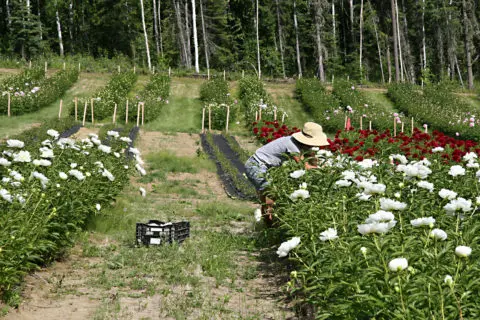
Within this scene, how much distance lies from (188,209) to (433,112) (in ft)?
63.3

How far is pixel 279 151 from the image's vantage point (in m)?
6.73

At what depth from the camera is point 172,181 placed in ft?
40.6

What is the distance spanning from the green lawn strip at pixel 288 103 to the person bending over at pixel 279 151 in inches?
635

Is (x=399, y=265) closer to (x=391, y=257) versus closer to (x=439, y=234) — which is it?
(x=439, y=234)

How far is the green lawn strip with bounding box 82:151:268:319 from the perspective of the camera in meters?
4.88

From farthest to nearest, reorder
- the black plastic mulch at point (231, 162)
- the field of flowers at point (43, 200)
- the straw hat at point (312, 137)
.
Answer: the black plastic mulch at point (231, 162) < the straw hat at point (312, 137) < the field of flowers at point (43, 200)

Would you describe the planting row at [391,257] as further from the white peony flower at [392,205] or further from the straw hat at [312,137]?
the straw hat at [312,137]

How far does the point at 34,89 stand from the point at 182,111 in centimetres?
621

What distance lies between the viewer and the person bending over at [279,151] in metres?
6.40

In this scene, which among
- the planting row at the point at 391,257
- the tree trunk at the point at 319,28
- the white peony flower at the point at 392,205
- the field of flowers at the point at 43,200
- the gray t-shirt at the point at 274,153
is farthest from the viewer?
the tree trunk at the point at 319,28

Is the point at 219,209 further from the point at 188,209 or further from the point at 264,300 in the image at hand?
the point at 264,300

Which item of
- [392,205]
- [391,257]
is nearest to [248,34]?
[392,205]

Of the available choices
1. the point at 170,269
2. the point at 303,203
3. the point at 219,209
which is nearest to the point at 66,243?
the point at 170,269

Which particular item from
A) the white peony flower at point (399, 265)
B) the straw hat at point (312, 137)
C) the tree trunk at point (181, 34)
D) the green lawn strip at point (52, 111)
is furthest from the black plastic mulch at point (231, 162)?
the tree trunk at point (181, 34)
